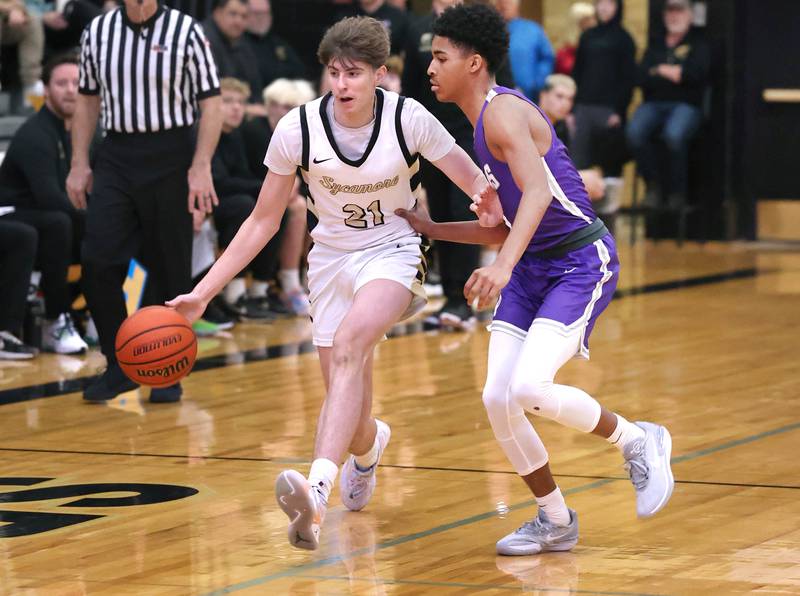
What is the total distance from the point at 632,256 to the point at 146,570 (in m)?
10.3

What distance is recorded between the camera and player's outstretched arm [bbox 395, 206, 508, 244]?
198 inches

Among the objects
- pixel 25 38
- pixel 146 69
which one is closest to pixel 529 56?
pixel 25 38

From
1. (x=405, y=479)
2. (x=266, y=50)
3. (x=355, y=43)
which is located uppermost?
(x=355, y=43)

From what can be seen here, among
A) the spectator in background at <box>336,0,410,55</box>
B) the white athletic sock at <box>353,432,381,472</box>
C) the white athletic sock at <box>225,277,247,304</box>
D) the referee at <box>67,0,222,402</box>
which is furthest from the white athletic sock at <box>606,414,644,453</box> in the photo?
the spectator in background at <box>336,0,410,55</box>

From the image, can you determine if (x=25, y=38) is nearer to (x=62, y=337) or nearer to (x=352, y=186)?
(x=62, y=337)

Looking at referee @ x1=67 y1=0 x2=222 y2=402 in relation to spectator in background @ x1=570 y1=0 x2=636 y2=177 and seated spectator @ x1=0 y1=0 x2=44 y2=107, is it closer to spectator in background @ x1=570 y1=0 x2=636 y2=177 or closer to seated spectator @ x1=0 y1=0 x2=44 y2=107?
seated spectator @ x1=0 y1=0 x2=44 y2=107

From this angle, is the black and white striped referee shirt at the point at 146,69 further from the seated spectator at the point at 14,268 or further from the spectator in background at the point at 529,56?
the spectator in background at the point at 529,56

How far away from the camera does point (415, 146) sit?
16.9ft

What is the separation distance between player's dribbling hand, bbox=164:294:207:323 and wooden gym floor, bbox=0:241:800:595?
2.31 feet

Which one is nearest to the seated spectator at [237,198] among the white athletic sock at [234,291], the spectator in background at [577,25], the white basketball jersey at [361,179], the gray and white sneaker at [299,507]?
the white athletic sock at [234,291]

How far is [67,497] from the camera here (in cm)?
563

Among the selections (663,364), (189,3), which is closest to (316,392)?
(663,364)

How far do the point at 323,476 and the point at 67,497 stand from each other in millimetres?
1417

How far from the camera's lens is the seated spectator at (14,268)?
344 inches
